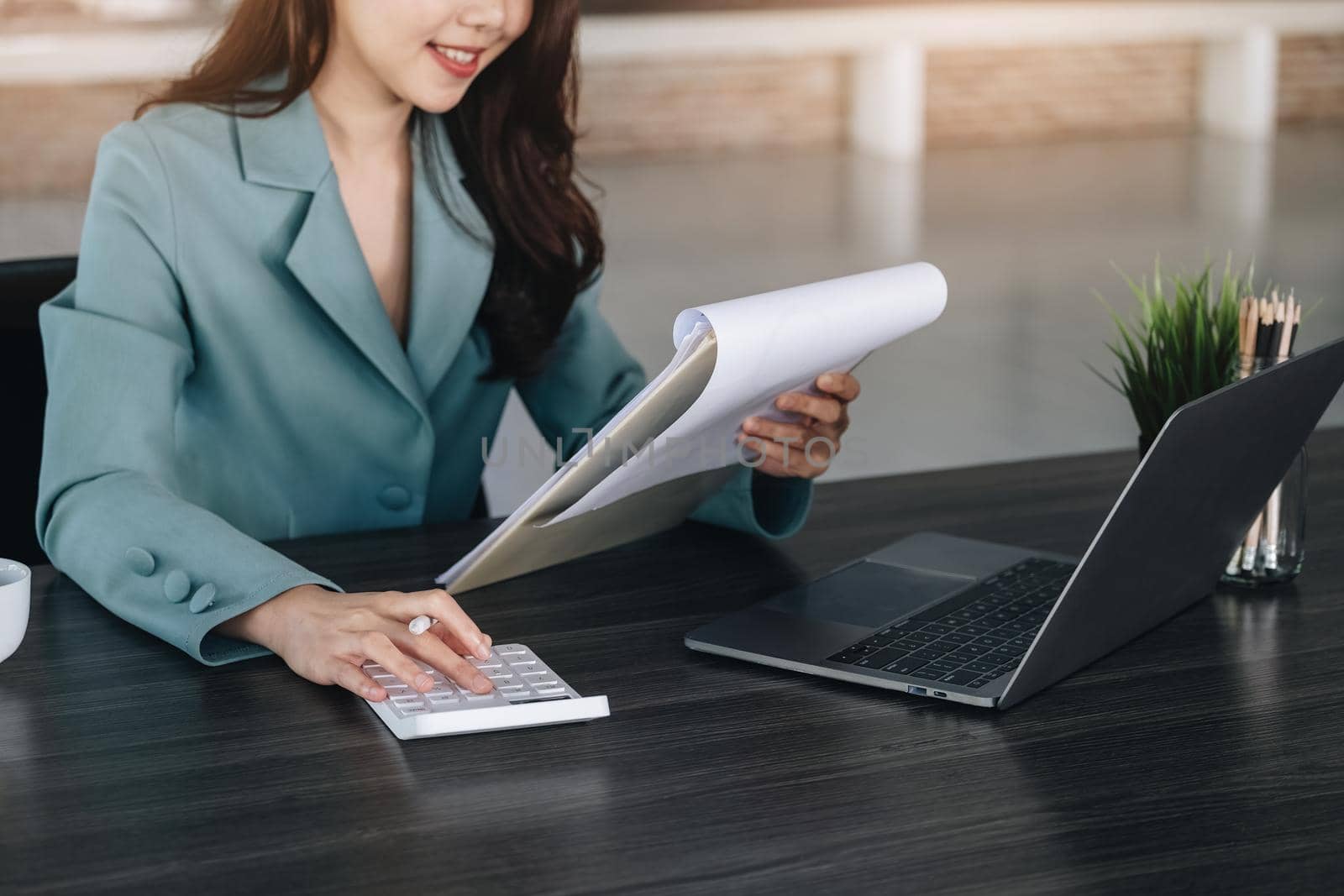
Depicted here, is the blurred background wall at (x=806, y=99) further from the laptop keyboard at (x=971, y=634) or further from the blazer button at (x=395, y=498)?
the laptop keyboard at (x=971, y=634)

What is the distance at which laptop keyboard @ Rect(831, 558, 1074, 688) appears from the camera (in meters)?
0.91

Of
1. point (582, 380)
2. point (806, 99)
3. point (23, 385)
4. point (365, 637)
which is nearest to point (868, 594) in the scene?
point (365, 637)

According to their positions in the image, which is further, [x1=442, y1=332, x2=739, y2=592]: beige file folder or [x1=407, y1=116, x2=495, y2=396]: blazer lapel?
[x1=407, y1=116, x2=495, y2=396]: blazer lapel

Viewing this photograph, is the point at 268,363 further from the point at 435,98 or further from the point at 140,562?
the point at 140,562

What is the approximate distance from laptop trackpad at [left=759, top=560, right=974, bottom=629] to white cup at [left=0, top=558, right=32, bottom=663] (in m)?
0.48

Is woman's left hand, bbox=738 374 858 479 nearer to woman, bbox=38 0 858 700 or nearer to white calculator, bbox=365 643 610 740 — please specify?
woman, bbox=38 0 858 700

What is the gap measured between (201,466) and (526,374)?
34 centimetres

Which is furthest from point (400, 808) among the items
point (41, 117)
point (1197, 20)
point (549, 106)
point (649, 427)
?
point (1197, 20)

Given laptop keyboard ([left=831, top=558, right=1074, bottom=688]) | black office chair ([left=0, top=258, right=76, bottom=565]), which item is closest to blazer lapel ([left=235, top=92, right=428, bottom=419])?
black office chair ([left=0, top=258, right=76, bottom=565])

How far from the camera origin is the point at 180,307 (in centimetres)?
136

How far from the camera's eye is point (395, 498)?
1.41m

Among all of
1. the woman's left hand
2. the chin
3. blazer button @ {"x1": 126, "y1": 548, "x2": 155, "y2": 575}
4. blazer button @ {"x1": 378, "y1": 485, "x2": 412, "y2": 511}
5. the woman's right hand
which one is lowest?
blazer button @ {"x1": 378, "y1": 485, "x2": 412, "y2": 511}

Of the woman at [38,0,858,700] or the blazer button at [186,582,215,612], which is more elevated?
the woman at [38,0,858,700]

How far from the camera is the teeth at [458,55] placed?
138 centimetres
